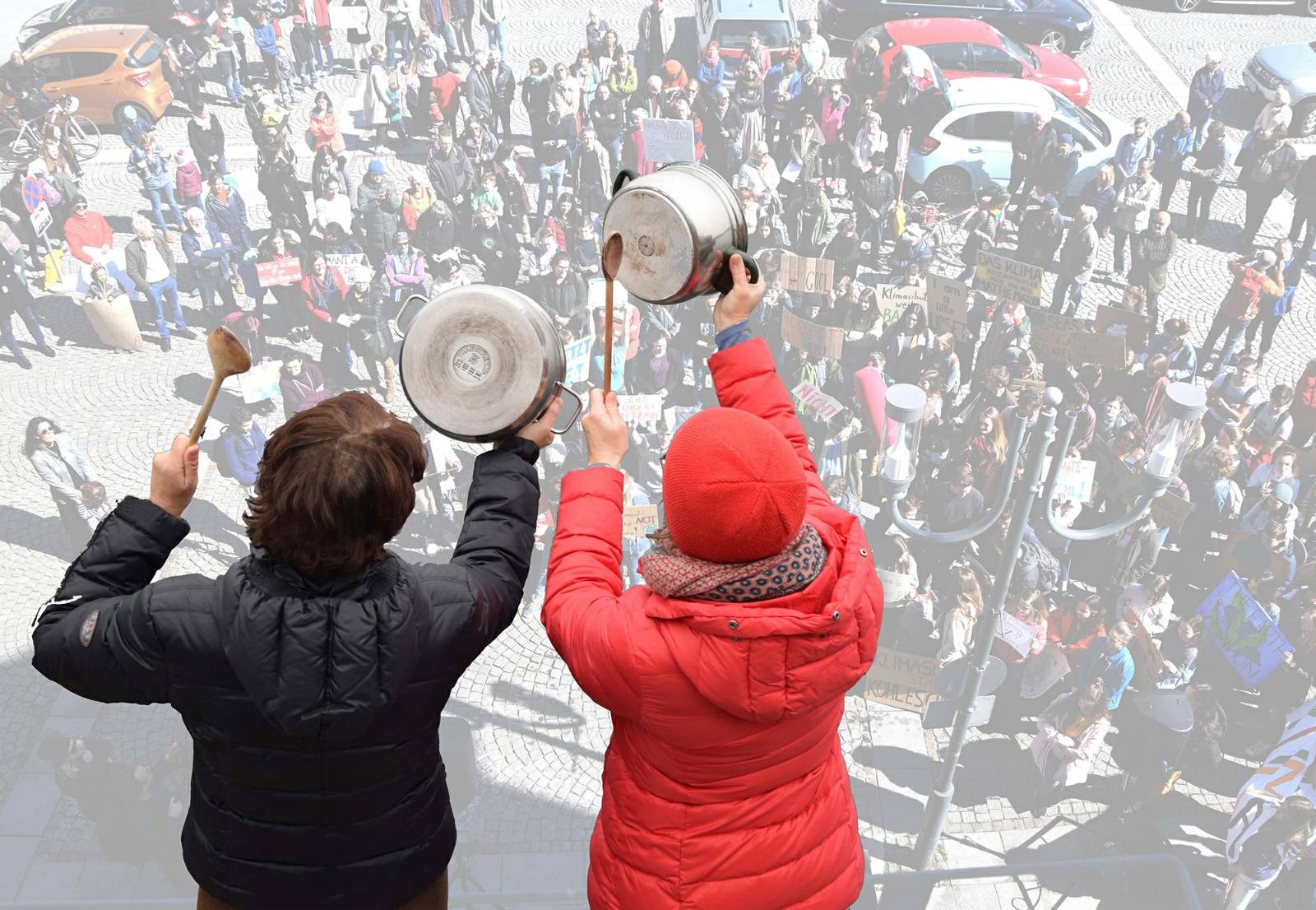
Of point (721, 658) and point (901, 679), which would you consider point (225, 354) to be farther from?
point (901, 679)

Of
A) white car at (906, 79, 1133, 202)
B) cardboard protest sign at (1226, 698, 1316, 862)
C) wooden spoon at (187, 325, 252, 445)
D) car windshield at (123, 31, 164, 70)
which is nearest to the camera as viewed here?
wooden spoon at (187, 325, 252, 445)

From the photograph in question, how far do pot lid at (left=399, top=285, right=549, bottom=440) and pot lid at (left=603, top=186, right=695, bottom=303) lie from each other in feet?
0.93

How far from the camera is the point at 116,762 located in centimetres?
769

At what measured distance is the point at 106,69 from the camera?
11.1 meters

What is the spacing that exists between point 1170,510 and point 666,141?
5335 mm

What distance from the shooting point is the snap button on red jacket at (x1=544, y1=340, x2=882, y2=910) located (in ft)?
4.40

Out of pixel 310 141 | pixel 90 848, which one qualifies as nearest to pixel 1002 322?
pixel 310 141

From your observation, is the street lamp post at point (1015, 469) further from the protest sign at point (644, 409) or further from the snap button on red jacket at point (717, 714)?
the snap button on red jacket at point (717, 714)

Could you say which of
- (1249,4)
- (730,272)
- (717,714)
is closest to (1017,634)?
(730,272)

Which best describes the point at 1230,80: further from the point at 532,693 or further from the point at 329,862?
the point at 329,862

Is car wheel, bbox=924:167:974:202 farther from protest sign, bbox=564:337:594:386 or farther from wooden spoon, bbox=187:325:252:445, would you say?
wooden spoon, bbox=187:325:252:445

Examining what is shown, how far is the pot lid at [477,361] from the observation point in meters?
1.83

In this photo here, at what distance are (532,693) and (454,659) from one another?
7407 millimetres

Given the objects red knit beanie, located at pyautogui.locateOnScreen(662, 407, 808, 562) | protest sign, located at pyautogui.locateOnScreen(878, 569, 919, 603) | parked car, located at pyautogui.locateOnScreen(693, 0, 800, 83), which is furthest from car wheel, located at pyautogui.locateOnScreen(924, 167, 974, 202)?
red knit beanie, located at pyautogui.locateOnScreen(662, 407, 808, 562)
